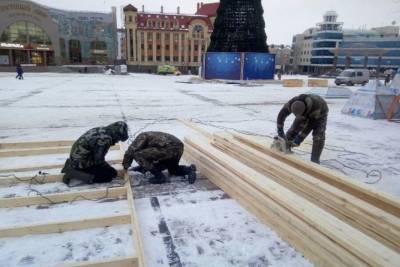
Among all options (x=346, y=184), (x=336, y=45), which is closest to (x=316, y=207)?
(x=346, y=184)

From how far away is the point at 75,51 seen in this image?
5609 centimetres

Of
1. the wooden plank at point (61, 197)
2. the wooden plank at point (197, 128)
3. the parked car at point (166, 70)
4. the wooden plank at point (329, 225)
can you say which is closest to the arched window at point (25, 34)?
the parked car at point (166, 70)

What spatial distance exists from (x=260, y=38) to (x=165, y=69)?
890 inches

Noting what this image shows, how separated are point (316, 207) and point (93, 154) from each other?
3.04 meters

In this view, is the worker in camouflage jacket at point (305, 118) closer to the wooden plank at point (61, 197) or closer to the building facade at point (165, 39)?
the wooden plank at point (61, 197)

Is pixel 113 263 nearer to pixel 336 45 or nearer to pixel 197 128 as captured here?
pixel 197 128

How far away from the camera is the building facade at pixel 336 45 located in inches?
2879

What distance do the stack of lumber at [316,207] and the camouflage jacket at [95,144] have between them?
1554mm

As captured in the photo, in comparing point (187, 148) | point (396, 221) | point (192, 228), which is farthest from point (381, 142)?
point (192, 228)

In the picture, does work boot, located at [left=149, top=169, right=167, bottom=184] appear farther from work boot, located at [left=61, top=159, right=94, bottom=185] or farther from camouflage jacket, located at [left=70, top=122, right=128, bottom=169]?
work boot, located at [left=61, top=159, right=94, bottom=185]

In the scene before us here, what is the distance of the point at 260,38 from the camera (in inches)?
1176

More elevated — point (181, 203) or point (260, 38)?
point (260, 38)

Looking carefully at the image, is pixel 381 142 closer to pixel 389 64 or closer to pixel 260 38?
pixel 260 38

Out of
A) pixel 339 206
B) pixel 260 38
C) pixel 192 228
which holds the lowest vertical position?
pixel 192 228
